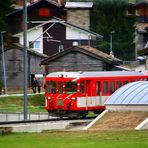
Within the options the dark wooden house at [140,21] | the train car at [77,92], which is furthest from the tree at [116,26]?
the train car at [77,92]

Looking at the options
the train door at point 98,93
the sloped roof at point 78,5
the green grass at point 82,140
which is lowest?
the green grass at point 82,140

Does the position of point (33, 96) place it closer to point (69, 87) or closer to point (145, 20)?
point (69, 87)

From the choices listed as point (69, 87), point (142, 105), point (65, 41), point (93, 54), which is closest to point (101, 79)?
point (69, 87)

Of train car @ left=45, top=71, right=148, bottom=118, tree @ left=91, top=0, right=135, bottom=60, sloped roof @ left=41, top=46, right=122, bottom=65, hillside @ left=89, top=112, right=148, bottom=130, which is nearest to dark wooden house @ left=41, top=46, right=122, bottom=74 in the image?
sloped roof @ left=41, top=46, right=122, bottom=65

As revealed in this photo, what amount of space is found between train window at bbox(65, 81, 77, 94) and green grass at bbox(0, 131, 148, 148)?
1349cm

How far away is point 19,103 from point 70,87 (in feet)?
57.6

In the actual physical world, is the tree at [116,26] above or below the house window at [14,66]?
→ above

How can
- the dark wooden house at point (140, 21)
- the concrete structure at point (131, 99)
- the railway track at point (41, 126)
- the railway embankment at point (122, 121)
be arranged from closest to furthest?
the railway embankment at point (122, 121), the railway track at point (41, 126), the concrete structure at point (131, 99), the dark wooden house at point (140, 21)

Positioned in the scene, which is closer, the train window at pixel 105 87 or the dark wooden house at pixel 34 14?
the train window at pixel 105 87

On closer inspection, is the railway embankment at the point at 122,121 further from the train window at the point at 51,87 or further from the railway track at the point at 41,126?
the train window at the point at 51,87

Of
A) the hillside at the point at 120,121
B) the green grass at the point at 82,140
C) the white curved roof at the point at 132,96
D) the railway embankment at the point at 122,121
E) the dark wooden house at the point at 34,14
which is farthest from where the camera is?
the dark wooden house at the point at 34,14

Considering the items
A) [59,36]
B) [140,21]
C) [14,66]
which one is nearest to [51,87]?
[14,66]

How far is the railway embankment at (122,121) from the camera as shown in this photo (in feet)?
99.5

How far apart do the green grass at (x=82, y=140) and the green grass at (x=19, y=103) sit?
27292 mm
